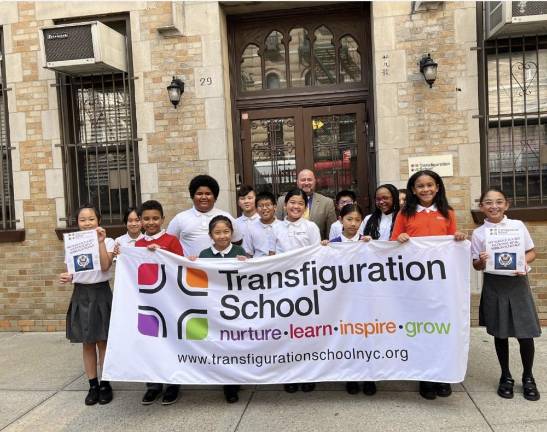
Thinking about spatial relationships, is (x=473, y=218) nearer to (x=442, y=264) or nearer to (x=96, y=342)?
(x=442, y=264)

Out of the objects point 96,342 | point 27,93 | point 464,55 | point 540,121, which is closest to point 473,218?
point 540,121

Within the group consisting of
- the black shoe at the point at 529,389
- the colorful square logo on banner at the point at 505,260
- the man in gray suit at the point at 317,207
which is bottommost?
the black shoe at the point at 529,389

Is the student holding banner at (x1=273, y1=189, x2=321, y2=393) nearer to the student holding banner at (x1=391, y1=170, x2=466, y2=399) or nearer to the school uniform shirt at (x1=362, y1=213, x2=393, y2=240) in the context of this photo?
the school uniform shirt at (x1=362, y1=213, x2=393, y2=240)

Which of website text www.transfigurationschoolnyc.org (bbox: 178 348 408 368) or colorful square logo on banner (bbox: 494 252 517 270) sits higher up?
colorful square logo on banner (bbox: 494 252 517 270)

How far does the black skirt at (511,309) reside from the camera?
3580 millimetres

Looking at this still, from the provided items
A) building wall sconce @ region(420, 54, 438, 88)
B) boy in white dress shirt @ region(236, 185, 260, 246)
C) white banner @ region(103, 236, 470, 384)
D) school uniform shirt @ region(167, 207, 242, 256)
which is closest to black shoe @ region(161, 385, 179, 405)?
white banner @ region(103, 236, 470, 384)

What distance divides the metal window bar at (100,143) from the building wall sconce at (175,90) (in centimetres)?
73

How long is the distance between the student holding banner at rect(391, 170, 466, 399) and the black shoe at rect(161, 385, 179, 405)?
6.41 feet

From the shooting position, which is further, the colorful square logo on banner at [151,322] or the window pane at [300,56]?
the window pane at [300,56]

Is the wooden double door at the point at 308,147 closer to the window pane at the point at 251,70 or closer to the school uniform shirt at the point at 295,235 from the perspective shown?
the window pane at the point at 251,70

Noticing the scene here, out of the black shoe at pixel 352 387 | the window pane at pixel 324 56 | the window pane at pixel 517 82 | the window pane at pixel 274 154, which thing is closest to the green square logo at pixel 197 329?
the black shoe at pixel 352 387

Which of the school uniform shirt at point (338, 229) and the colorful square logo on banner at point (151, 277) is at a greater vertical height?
the school uniform shirt at point (338, 229)

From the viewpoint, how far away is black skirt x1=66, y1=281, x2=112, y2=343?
3888mm

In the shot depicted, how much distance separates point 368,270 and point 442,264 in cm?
55
